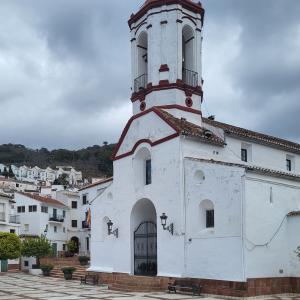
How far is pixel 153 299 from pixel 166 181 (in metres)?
6.98

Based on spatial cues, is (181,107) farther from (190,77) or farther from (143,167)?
(143,167)

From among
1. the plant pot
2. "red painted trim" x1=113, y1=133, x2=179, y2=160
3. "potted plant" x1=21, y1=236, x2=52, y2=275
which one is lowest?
the plant pot

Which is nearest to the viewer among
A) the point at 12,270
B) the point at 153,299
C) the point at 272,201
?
the point at 153,299

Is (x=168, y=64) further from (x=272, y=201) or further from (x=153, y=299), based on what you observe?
(x=153, y=299)

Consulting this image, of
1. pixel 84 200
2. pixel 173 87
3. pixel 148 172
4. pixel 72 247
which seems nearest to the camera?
pixel 173 87

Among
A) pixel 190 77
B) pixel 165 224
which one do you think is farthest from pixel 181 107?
pixel 165 224

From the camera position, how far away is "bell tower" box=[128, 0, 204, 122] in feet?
94.2

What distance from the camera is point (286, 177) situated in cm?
2395

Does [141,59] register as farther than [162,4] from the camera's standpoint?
Yes

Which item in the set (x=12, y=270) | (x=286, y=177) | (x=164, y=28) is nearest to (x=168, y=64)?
(x=164, y=28)

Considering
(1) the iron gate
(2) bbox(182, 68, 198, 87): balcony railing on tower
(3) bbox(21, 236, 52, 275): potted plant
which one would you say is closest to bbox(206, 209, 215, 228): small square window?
(1) the iron gate

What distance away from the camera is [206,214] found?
24484mm

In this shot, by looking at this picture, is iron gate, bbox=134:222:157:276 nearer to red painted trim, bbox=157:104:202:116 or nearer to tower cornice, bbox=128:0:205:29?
red painted trim, bbox=157:104:202:116

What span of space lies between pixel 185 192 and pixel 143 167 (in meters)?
4.92
